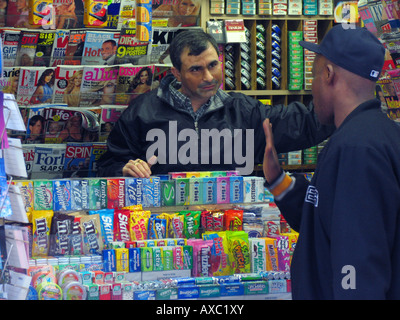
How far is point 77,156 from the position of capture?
3840 mm

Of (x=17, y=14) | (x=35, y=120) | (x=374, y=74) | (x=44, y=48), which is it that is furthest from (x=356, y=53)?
(x=17, y=14)

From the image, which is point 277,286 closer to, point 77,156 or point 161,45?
point 77,156

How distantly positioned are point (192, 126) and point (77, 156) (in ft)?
2.29

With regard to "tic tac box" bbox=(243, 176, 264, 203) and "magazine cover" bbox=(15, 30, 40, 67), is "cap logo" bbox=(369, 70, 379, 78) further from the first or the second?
"magazine cover" bbox=(15, 30, 40, 67)

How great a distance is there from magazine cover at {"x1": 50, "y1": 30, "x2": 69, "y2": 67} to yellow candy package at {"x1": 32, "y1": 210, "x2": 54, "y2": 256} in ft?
5.34

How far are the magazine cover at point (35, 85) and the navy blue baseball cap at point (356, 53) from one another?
227 centimetres

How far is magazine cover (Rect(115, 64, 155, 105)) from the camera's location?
395 centimetres

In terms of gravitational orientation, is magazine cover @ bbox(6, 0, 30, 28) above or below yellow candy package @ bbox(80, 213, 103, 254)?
above

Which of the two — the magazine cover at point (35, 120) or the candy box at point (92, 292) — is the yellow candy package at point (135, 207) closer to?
the candy box at point (92, 292)

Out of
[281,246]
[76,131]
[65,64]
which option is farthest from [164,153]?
[281,246]

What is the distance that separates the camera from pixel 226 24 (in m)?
5.39

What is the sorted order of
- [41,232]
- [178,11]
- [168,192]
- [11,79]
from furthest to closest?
1. [178,11]
2. [11,79]
3. [168,192]
4. [41,232]

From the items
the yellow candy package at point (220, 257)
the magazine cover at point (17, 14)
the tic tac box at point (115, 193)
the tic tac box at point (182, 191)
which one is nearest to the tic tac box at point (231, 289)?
the yellow candy package at point (220, 257)

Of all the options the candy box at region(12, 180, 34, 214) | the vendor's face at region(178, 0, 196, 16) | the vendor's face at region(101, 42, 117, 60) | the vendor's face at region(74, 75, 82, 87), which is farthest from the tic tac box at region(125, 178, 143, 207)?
the vendor's face at region(178, 0, 196, 16)
